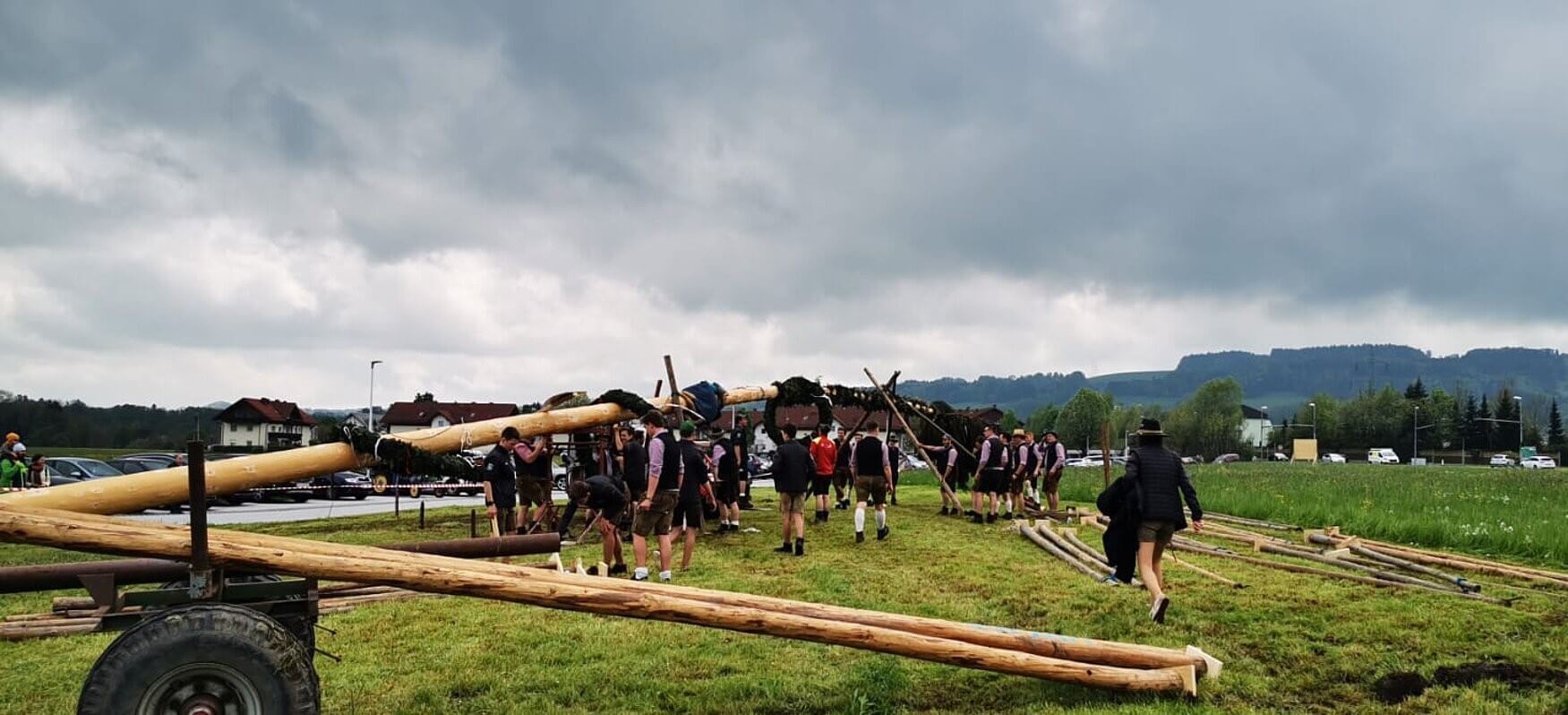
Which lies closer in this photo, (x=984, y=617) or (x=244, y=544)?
(x=244, y=544)

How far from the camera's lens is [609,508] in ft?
35.8

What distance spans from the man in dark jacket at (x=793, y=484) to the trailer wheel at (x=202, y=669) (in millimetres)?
8596

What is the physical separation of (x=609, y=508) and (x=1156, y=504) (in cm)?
609

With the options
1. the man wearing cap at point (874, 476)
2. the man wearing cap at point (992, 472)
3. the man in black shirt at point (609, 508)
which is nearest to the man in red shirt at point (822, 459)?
the man wearing cap at point (874, 476)

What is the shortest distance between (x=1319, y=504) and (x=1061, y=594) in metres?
12.6

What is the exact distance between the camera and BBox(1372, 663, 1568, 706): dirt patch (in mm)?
6301

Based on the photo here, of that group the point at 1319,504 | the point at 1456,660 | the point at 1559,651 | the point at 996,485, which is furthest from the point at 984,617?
the point at 1319,504

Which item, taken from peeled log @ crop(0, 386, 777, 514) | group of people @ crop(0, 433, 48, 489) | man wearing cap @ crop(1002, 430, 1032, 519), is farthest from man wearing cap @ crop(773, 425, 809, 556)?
group of people @ crop(0, 433, 48, 489)

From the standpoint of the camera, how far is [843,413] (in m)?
69.2

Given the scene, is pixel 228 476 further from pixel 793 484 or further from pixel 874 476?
pixel 874 476

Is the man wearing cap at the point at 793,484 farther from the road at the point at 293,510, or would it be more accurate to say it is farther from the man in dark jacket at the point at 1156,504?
the road at the point at 293,510

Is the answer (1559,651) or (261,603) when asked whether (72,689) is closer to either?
(261,603)

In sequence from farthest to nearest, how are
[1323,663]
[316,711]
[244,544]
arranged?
[1323,663] → [244,544] → [316,711]

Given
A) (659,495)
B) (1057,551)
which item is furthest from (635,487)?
(1057,551)
